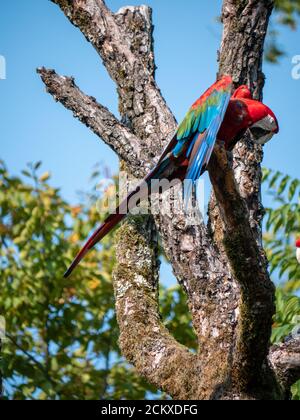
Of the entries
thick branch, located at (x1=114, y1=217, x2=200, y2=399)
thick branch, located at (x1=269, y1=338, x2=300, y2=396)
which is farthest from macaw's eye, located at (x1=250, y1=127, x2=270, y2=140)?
thick branch, located at (x1=269, y1=338, x2=300, y2=396)

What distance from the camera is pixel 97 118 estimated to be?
4.00m

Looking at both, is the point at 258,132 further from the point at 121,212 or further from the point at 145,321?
the point at 145,321

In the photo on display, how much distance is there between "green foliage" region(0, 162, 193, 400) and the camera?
6.32 meters

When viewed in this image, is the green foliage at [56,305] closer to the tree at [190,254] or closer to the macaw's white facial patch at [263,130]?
the tree at [190,254]

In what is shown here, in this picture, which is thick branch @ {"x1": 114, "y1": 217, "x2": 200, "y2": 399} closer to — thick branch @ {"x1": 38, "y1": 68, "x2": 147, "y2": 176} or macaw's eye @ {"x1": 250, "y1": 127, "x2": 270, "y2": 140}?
thick branch @ {"x1": 38, "y1": 68, "x2": 147, "y2": 176}

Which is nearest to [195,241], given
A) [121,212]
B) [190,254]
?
[190,254]

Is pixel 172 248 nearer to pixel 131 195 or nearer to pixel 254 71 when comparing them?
pixel 131 195

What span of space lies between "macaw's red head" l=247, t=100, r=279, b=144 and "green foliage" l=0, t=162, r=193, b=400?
8.81ft

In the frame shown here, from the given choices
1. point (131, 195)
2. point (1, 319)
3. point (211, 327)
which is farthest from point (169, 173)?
point (1, 319)

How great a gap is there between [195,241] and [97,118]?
90cm

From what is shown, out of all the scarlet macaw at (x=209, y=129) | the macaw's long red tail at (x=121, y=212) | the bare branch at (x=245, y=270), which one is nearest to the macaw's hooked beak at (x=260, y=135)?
the scarlet macaw at (x=209, y=129)

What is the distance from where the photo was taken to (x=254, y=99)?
4.11 meters
